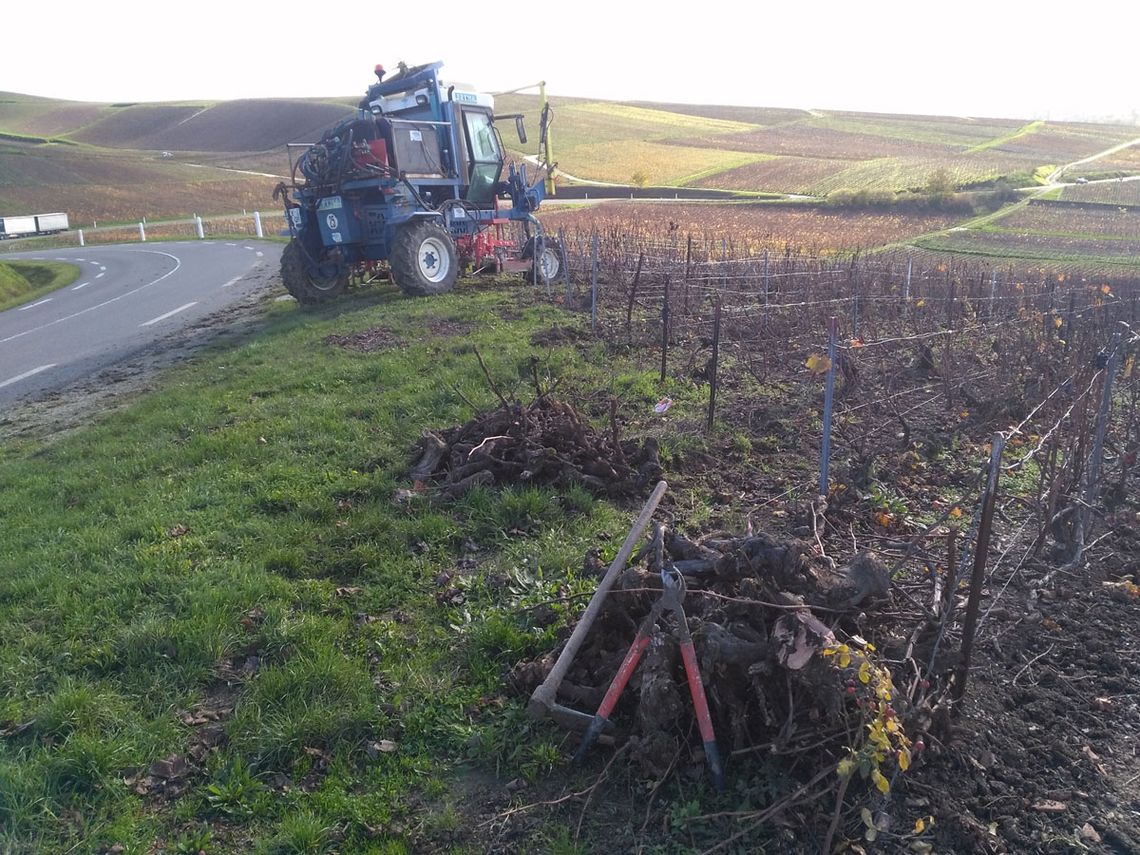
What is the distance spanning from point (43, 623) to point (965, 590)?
191 inches

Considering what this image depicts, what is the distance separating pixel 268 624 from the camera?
407 centimetres

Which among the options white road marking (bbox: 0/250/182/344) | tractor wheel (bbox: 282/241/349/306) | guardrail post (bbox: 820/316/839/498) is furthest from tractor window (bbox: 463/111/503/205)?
guardrail post (bbox: 820/316/839/498)

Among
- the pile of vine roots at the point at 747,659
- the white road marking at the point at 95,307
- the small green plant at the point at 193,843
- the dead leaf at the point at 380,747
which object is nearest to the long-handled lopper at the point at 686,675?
the pile of vine roots at the point at 747,659

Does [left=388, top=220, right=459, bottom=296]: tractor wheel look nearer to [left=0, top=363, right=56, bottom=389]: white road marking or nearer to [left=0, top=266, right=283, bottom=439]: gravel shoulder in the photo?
[left=0, top=266, right=283, bottom=439]: gravel shoulder

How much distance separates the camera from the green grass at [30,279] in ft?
63.0

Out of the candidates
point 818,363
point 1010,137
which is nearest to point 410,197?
point 818,363

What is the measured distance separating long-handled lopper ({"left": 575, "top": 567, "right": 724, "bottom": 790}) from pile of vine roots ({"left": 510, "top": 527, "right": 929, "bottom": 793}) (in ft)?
0.18

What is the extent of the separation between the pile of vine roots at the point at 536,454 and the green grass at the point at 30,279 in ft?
53.5

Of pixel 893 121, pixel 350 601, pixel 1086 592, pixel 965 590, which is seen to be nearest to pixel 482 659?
pixel 350 601

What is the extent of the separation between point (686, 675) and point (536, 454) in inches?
107

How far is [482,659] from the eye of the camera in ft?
12.6

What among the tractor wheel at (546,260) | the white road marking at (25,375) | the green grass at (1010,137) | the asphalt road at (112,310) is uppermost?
the green grass at (1010,137)

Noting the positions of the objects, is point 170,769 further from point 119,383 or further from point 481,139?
point 481,139

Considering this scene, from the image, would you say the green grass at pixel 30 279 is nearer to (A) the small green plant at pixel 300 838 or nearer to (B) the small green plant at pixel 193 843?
(B) the small green plant at pixel 193 843
